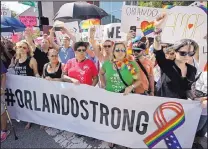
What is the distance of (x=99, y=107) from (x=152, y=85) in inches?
34.1

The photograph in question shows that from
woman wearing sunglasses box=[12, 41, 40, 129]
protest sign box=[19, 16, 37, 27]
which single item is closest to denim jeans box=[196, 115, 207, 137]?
woman wearing sunglasses box=[12, 41, 40, 129]

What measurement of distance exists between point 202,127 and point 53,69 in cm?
236

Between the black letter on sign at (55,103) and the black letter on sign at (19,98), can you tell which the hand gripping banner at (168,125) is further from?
the black letter on sign at (19,98)

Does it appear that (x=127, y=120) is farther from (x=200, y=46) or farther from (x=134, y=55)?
(x=200, y=46)

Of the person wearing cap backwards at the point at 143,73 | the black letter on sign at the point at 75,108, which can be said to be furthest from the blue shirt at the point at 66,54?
the person wearing cap backwards at the point at 143,73

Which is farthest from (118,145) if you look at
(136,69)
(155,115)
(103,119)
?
(136,69)

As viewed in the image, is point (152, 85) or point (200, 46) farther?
point (152, 85)

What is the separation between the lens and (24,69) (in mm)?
4086

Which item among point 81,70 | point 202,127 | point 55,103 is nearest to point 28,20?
point 55,103

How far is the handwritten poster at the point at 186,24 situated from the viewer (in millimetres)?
3400

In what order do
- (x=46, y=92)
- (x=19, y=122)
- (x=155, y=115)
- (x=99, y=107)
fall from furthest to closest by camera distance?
(x=19, y=122)
(x=46, y=92)
(x=99, y=107)
(x=155, y=115)

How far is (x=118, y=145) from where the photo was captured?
11.9ft

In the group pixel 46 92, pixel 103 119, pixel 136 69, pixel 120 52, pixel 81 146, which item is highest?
pixel 120 52

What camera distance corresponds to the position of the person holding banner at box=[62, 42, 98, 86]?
363 centimetres
